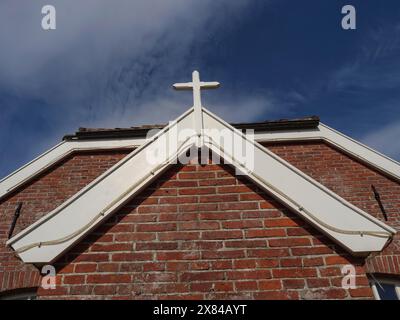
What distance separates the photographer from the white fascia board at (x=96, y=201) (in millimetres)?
2213

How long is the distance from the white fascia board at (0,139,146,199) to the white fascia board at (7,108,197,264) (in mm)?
3374

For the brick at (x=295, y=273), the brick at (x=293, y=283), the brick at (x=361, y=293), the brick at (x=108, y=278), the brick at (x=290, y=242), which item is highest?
the brick at (x=290, y=242)

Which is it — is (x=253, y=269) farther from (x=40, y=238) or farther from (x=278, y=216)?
(x=40, y=238)

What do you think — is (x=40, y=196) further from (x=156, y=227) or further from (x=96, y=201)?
(x=156, y=227)

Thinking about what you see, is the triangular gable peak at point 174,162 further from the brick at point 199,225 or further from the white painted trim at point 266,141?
the white painted trim at point 266,141

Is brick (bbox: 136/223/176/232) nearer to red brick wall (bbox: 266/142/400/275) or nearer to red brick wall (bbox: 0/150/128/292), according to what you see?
red brick wall (bbox: 0/150/128/292)

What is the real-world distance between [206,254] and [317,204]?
3.27 feet

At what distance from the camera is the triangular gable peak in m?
2.19

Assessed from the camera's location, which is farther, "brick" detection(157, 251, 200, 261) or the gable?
the gable

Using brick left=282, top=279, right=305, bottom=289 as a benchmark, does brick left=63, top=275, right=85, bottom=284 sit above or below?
above

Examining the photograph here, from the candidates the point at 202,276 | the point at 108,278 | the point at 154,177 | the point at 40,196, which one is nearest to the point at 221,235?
the point at 202,276

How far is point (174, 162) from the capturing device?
2703 millimetres

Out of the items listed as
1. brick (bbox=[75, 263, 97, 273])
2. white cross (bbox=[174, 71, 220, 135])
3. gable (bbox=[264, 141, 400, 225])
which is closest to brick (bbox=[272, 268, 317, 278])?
brick (bbox=[75, 263, 97, 273])

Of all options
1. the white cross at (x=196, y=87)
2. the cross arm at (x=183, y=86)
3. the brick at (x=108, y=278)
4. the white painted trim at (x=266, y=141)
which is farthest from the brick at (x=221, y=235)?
the white painted trim at (x=266, y=141)
